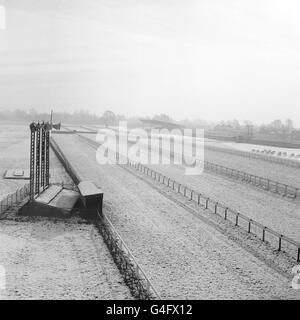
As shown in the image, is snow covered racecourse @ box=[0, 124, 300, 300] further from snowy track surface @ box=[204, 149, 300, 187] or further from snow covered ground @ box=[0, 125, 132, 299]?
snowy track surface @ box=[204, 149, 300, 187]

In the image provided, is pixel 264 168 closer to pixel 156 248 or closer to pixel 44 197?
pixel 44 197

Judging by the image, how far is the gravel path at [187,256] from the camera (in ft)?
47.2

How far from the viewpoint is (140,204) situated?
92.6ft

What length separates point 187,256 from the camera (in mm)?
17797

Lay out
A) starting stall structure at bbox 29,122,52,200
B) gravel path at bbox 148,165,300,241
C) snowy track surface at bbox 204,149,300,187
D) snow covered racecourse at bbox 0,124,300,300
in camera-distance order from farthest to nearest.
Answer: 1. snowy track surface at bbox 204,149,300,187
2. starting stall structure at bbox 29,122,52,200
3. gravel path at bbox 148,165,300,241
4. snow covered racecourse at bbox 0,124,300,300

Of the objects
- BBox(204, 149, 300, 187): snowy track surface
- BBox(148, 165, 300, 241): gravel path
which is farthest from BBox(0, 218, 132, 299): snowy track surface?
BBox(204, 149, 300, 187): snowy track surface

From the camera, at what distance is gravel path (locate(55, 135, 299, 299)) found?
14.4m

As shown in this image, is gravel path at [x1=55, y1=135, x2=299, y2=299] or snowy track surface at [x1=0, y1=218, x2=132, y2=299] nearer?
snowy track surface at [x1=0, y1=218, x2=132, y2=299]

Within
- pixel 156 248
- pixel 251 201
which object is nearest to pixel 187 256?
pixel 156 248

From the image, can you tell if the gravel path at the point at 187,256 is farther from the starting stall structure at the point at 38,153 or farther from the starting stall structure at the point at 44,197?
the starting stall structure at the point at 38,153

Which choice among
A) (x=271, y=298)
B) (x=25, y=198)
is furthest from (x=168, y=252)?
(x=25, y=198)

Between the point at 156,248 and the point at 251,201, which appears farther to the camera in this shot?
the point at 251,201

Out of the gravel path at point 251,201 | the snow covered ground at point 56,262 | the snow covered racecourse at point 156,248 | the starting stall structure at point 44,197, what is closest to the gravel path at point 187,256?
the snow covered racecourse at point 156,248
